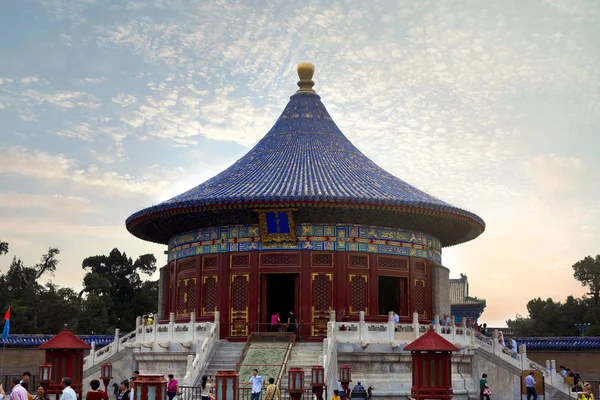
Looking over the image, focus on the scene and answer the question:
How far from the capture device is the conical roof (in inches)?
1233

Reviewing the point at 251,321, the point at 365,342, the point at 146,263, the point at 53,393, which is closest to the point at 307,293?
the point at 251,321

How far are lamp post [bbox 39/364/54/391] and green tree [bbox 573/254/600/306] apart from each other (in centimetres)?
5003

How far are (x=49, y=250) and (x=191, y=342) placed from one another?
4072 centimetres

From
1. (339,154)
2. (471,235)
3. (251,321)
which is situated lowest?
(251,321)

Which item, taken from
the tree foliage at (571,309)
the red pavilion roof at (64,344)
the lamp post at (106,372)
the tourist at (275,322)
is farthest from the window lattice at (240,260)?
the tree foliage at (571,309)

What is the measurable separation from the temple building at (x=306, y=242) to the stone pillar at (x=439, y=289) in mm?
47

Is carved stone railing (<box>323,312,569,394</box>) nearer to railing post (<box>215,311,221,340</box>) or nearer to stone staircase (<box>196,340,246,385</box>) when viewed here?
stone staircase (<box>196,340,246,385</box>)

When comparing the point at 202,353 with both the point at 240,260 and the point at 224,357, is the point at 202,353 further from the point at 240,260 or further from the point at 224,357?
the point at 240,260

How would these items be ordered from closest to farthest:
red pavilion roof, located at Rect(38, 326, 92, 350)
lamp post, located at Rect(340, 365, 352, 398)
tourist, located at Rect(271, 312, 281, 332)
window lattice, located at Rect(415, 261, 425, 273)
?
red pavilion roof, located at Rect(38, 326, 92, 350)
lamp post, located at Rect(340, 365, 352, 398)
tourist, located at Rect(271, 312, 281, 332)
window lattice, located at Rect(415, 261, 425, 273)

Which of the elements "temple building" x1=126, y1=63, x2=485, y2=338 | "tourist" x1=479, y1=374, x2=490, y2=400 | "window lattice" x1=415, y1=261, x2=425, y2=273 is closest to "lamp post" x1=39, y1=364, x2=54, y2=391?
"temple building" x1=126, y1=63, x2=485, y2=338

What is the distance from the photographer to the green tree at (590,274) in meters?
65.1

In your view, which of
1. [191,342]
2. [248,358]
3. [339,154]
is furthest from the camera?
[339,154]

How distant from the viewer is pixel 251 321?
31.4 metres

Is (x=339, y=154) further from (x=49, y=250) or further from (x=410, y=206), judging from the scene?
(x=49, y=250)
